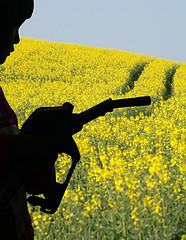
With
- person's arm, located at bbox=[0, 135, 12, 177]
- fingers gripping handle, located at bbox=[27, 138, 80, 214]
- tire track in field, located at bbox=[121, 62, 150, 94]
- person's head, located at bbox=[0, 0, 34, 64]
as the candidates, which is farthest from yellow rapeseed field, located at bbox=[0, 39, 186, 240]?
person's head, located at bbox=[0, 0, 34, 64]

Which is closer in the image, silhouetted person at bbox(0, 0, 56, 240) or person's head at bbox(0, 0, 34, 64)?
silhouetted person at bbox(0, 0, 56, 240)

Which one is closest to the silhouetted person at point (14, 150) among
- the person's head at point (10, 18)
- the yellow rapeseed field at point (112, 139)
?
the person's head at point (10, 18)

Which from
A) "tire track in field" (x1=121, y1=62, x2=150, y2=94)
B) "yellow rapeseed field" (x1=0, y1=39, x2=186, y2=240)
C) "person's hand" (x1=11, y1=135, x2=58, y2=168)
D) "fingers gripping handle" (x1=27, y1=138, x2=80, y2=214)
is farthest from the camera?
"tire track in field" (x1=121, y1=62, x2=150, y2=94)

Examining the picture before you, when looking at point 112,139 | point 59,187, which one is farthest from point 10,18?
point 112,139

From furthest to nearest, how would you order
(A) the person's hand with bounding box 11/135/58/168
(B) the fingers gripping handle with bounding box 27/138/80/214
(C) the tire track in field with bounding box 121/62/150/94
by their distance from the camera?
1. (C) the tire track in field with bounding box 121/62/150/94
2. (B) the fingers gripping handle with bounding box 27/138/80/214
3. (A) the person's hand with bounding box 11/135/58/168

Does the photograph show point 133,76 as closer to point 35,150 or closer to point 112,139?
point 112,139

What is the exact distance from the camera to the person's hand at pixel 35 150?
1135mm

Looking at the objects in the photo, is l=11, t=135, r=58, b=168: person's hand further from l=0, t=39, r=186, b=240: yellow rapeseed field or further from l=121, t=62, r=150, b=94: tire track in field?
l=121, t=62, r=150, b=94: tire track in field

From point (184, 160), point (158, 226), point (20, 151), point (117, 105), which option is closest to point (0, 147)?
point (20, 151)

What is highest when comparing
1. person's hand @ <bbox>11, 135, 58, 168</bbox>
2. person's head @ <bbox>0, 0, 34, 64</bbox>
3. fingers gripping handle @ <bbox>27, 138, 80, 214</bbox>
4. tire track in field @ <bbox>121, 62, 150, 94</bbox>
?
person's head @ <bbox>0, 0, 34, 64</bbox>

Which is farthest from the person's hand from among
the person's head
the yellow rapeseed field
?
the yellow rapeseed field

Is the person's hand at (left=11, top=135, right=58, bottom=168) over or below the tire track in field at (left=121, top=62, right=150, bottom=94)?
over

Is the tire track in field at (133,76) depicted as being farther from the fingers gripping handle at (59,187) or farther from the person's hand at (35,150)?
the person's hand at (35,150)

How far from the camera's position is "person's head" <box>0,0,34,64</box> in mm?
1247
